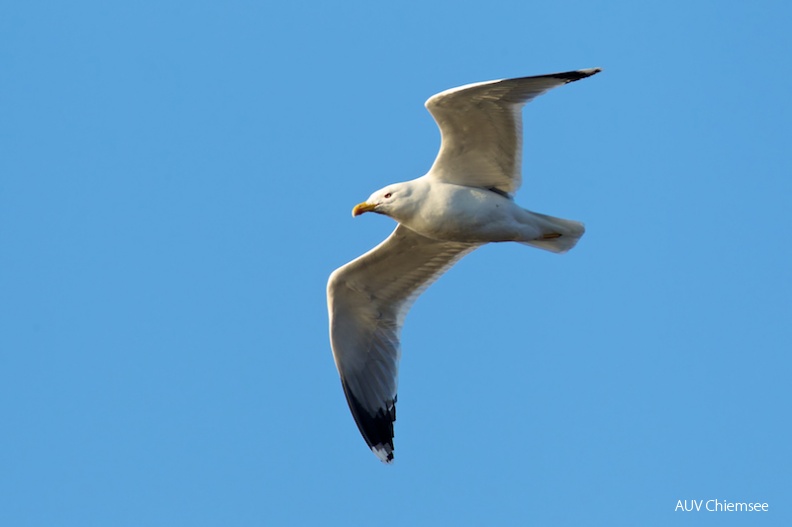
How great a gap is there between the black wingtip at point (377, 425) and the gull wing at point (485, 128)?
2389 millimetres

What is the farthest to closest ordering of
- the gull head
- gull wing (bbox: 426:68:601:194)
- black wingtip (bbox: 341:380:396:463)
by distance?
black wingtip (bbox: 341:380:396:463), the gull head, gull wing (bbox: 426:68:601:194)

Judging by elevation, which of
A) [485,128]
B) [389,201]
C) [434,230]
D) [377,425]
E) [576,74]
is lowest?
[377,425]

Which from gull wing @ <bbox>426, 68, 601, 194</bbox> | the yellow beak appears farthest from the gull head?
gull wing @ <bbox>426, 68, 601, 194</bbox>

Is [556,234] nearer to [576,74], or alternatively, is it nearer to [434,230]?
[434,230]

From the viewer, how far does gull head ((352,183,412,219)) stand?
33.2 ft

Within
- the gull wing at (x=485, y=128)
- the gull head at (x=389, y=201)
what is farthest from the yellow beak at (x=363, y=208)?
the gull wing at (x=485, y=128)

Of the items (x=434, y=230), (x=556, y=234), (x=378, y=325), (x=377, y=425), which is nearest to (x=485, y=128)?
(x=434, y=230)

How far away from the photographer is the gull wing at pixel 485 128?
31.3 ft

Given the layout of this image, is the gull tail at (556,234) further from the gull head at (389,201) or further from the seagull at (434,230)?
the gull head at (389,201)

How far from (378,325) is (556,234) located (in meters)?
1.97

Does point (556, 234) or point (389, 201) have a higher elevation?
point (389, 201)

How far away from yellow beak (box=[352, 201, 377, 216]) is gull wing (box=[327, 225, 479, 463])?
0.89 m

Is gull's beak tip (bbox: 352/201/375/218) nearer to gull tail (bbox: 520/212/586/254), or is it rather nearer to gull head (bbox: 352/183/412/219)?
gull head (bbox: 352/183/412/219)

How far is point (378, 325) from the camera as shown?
444 inches
